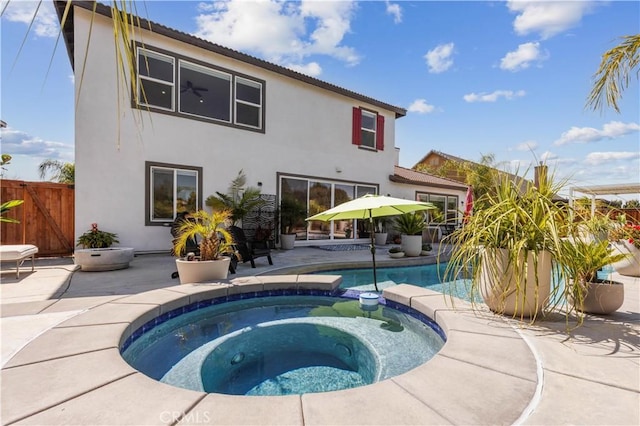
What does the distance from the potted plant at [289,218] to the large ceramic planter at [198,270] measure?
6042 mm

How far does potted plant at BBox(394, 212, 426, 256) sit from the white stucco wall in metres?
4.10

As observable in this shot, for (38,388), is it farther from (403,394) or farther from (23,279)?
(23,279)

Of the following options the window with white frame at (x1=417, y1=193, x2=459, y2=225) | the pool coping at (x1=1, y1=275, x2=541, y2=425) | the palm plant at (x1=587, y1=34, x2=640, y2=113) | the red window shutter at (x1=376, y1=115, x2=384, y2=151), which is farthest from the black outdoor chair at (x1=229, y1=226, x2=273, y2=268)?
the window with white frame at (x1=417, y1=193, x2=459, y2=225)

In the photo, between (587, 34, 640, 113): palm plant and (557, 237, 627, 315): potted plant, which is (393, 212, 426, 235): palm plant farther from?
(557, 237, 627, 315): potted plant

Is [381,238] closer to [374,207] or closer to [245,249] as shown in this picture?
[245,249]

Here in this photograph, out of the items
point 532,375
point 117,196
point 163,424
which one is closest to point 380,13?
point 117,196

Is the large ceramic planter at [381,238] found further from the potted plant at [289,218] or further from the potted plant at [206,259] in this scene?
the potted plant at [206,259]

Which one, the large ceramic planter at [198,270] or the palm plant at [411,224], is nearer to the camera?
the large ceramic planter at [198,270]

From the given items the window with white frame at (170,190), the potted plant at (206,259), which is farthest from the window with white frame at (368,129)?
the potted plant at (206,259)

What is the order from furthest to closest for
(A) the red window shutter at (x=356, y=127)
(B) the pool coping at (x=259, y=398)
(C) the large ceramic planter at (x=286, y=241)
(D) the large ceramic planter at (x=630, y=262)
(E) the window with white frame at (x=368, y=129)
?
(E) the window with white frame at (x=368, y=129), (A) the red window shutter at (x=356, y=127), (C) the large ceramic planter at (x=286, y=241), (D) the large ceramic planter at (x=630, y=262), (B) the pool coping at (x=259, y=398)

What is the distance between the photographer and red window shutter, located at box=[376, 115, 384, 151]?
15000mm

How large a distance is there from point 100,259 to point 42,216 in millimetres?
3368

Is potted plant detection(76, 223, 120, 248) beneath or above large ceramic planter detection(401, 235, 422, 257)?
above

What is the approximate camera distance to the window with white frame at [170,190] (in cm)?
949
